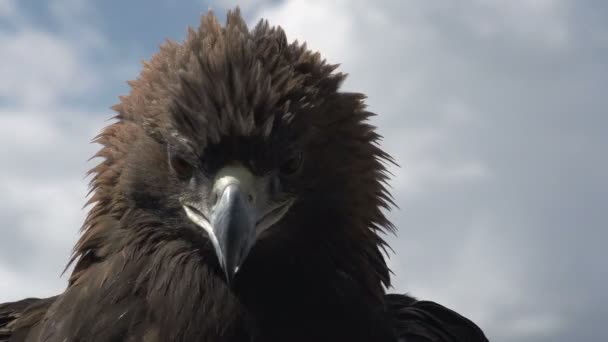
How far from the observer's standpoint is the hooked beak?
4.43 m

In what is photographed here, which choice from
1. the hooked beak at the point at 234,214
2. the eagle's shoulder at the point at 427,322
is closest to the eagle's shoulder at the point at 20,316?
the hooked beak at the point at 234,214

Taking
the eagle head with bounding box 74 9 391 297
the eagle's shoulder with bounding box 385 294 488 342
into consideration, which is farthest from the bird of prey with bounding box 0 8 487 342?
the eagle's shoulder with bounding box 385 294 488 342

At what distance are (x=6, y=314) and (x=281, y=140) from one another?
2.44m

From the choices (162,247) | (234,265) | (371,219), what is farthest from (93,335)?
(371,219)

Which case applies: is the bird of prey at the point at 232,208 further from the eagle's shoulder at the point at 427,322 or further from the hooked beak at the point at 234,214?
the eagle's shoulder at the point at 427,322

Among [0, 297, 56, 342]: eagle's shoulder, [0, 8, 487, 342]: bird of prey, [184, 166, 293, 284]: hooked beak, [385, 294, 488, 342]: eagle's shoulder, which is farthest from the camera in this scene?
[385, 294, 488, 342]: eagle's shoulder

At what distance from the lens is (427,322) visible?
20.2ft

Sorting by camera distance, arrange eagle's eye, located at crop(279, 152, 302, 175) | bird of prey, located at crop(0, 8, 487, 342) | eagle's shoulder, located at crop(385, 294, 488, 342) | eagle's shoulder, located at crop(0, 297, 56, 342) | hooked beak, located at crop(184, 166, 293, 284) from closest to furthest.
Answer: hooked beak, located at crop(184, 166, 293, 284) < bird of prey, located at crop(0, 8, 487, 342) < eagle's eye, located at crop(279, 152, 302, 175) < eagle's shoulder, located at crop(0, 297, 56, 342) < eagle's shoulder, located at crop(385, 294, 488, 342)

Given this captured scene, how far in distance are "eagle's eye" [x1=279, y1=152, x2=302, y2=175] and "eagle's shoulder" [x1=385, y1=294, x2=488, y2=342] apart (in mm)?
1353

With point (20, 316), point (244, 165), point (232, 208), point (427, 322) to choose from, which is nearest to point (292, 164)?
point (244, 165)

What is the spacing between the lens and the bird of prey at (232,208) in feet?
16.0

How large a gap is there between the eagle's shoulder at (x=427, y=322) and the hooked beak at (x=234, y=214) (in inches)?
56.3

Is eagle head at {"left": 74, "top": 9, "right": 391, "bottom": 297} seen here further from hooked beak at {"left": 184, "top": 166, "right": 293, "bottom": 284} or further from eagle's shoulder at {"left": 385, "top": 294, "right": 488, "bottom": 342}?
eagle's shoulder at {"left": 385, "top": 294, "right": 488, "bottom": 342}

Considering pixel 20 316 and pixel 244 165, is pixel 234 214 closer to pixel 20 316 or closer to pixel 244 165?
pixel 244 165
